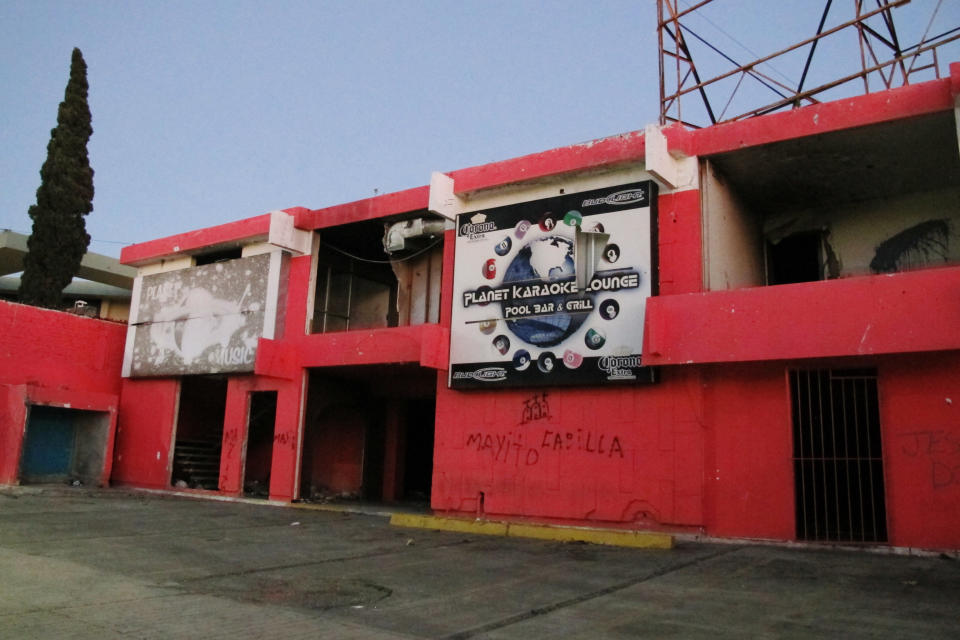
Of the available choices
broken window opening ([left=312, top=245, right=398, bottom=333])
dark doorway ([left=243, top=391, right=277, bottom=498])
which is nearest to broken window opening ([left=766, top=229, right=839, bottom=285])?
broken window opening ([left=312, top=245, right=398, bottom=333])

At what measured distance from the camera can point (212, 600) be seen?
22.1ft

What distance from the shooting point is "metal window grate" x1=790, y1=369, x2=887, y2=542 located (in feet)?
35.3

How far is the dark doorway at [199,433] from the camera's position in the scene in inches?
764

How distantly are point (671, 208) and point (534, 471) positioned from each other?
5008 millimetres

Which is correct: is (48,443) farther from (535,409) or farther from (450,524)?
(535,409)

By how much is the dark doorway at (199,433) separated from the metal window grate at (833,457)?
542 inches

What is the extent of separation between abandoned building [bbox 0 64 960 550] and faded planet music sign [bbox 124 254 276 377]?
82 mm

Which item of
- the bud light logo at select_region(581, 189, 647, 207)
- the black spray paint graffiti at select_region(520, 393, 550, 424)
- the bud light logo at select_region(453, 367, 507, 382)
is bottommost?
the black spray paint graffiti at select_region(520, 393, 550, 424)

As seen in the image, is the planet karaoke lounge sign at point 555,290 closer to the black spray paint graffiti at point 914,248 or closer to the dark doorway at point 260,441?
the black spray paint graffiti at point 914,248

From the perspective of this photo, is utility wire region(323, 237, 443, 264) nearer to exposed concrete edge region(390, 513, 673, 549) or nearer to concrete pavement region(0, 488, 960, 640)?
exposed concrete edge region(390, 513, 673, 549)

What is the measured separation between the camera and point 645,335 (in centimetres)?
1145

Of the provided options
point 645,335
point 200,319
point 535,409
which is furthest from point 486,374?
point 200,319

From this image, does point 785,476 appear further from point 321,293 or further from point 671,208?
point 321,293

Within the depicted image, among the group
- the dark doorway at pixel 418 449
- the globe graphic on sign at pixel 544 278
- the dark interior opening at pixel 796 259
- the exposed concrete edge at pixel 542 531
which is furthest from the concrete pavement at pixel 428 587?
the dark doorway at pixel 418 449
